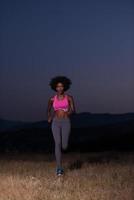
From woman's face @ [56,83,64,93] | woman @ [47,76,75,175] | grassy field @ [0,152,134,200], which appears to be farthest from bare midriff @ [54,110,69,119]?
grassy field @ [0,152,134,200]

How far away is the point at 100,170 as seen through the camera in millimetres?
14211

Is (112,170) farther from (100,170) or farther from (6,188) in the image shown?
(6,188)

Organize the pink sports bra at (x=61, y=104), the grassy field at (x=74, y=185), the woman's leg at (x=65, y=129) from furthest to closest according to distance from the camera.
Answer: the woman's leg at (x=65, y=129) → the pink sports bra at (x=61, y=104) → the grassy field at (x=74, y=185)

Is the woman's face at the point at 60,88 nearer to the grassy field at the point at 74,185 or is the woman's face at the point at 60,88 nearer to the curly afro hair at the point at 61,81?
the curly afro hair at the point at 61,81

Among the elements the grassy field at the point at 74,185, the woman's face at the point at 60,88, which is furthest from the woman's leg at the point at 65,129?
the grassy field at the point at 74,185

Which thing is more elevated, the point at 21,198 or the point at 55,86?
the point at 55,86

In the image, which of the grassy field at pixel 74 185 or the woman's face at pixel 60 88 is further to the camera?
the woman's face at pixel 60 88

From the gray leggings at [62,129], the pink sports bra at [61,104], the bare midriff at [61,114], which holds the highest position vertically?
the pink sports bra at [61,104]

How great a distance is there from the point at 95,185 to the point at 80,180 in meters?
0.73

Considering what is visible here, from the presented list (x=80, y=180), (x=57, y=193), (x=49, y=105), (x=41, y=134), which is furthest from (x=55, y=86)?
(x=41, y=134)

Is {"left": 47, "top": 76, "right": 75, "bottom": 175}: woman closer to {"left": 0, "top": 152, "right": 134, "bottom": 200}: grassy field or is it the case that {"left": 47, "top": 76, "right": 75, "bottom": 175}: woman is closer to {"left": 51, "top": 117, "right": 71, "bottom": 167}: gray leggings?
{"left": 51, "top": 117, "right": 71, "bottom": 167}: gray leggings

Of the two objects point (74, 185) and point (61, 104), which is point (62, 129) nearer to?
point (61, 104)

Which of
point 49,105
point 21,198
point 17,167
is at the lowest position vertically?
point 21,198

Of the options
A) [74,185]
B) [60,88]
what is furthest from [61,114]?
[74,185]
